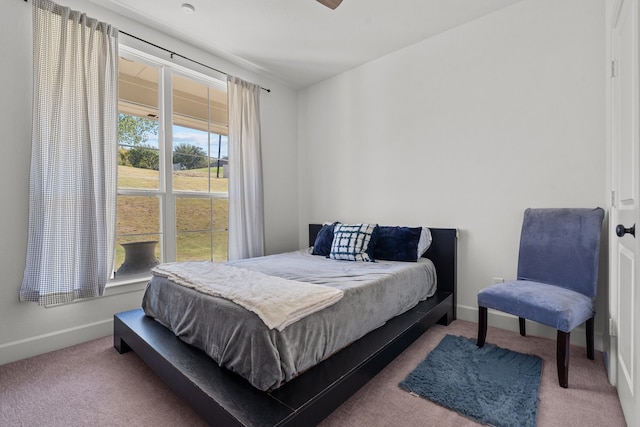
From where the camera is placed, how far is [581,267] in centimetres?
204

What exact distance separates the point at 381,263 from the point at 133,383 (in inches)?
77.7

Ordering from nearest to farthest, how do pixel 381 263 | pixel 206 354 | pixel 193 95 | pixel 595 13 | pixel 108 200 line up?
1. pixel 206 354
2. pixel 595 13
3. pixel 108 200
4. pixel 381 263
5. pixel 193 95

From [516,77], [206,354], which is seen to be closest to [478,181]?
[516,77]

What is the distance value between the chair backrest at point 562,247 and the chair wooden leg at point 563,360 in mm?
476

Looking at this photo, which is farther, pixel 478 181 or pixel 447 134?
pixel 447 134

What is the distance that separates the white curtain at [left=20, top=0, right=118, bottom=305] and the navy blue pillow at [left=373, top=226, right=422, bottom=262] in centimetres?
235

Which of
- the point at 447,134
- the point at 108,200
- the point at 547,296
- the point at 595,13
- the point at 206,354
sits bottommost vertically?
the point at 206,354

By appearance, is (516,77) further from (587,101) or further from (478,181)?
(478,181)

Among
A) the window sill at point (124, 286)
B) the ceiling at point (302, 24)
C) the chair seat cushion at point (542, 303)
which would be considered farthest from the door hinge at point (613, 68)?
the window sill at point (124, 286)

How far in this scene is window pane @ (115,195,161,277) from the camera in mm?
2699

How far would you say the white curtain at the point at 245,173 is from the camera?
339 centimetres

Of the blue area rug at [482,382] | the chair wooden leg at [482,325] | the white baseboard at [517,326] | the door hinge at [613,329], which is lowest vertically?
the blue area rug at [482,382]

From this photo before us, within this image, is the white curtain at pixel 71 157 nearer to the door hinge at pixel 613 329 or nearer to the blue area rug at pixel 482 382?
the blue area rug at pixel 482 382

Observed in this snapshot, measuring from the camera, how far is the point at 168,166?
2.96m
